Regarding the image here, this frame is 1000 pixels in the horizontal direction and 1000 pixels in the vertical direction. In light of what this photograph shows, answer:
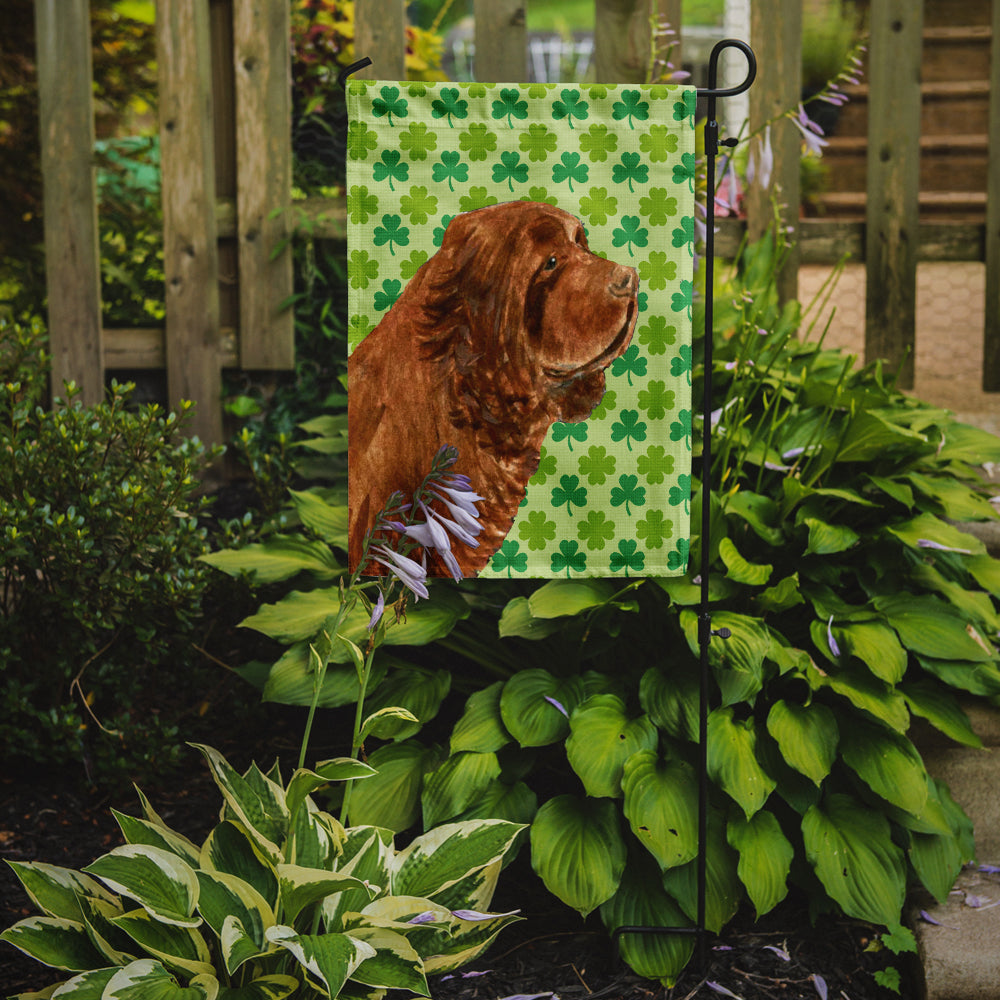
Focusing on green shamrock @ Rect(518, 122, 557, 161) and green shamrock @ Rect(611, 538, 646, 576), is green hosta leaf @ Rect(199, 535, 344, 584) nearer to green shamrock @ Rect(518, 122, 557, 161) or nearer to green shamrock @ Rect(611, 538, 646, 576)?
green shamrock @ Rect(611, 538, 646, 576)

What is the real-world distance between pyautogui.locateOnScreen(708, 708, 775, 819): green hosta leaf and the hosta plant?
0.44 m

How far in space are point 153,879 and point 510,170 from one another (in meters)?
1.33

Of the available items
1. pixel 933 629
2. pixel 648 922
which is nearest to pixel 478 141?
pixel 933 629

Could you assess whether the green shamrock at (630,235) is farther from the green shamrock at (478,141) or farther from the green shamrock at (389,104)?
the green shamrock at (389,104)

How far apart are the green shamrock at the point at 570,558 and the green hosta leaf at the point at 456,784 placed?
44cm

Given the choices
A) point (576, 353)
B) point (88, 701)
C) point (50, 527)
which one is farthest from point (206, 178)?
point (576, 353)

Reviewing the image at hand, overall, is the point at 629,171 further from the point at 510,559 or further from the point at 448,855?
the point at 448,855

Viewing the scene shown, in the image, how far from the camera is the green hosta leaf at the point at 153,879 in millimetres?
1575

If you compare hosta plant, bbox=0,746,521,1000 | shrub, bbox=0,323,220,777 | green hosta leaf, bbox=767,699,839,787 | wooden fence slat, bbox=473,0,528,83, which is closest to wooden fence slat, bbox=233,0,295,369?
wooden fence slat, bbox=473,0,528,83

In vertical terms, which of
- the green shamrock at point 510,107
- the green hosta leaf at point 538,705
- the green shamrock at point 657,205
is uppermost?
the green shamrock at point 510,107

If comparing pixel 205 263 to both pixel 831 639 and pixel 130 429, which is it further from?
pixel 831 639

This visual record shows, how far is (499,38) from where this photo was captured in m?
3.25

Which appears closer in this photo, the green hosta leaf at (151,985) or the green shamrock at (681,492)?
the green hosta leaf at (151,985)

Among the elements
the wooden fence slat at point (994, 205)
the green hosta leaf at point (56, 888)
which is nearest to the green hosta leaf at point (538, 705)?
the green hosta leaf at point (56, 888)
